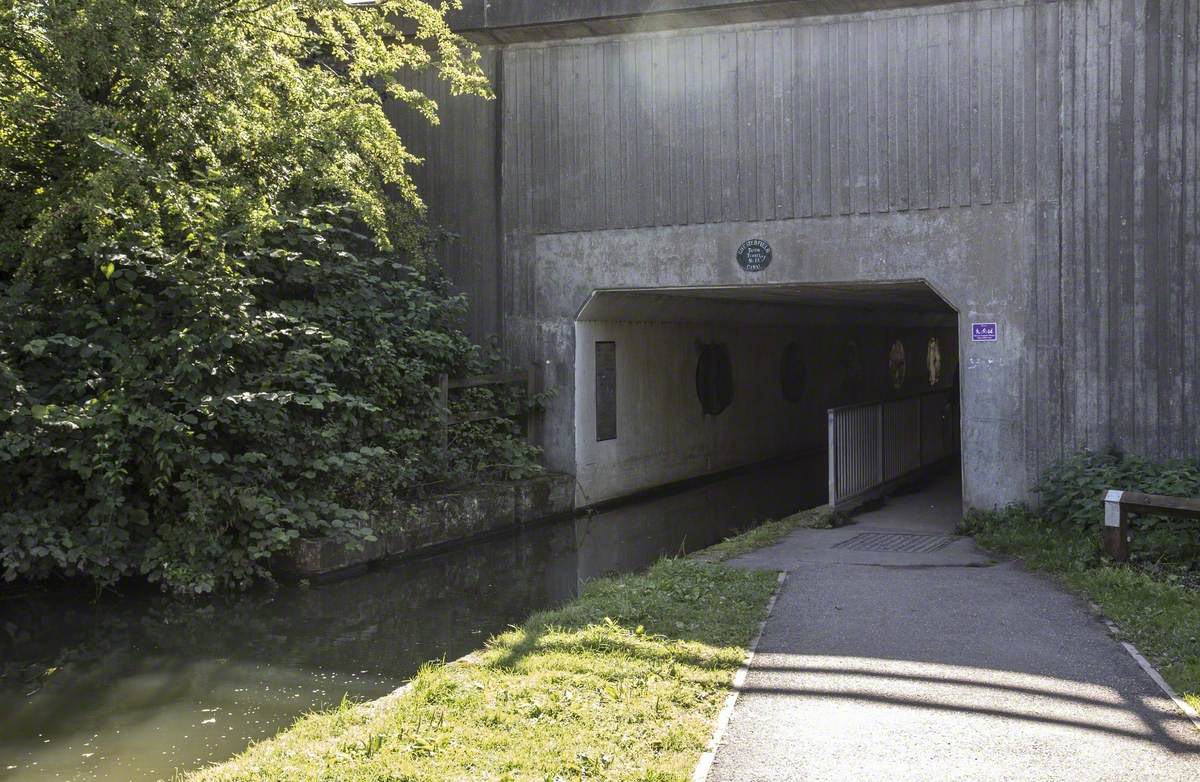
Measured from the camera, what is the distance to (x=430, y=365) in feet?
44.0

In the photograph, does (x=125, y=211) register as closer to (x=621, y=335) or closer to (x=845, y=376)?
(x=621, y=335)

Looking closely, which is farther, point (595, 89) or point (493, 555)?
point (595, 89)

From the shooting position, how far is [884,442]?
15.3m

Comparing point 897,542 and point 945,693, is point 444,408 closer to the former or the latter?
point 897,542

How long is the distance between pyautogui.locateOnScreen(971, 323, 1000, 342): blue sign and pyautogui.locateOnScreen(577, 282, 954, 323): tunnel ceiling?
904 mm

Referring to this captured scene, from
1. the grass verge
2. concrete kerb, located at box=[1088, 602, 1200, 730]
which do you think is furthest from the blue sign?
concrete kerb, located at box=[1088, 602, 1200, 730]

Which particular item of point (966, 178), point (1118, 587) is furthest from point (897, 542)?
point (966, 178)

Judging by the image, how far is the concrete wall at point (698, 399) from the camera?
1560cm

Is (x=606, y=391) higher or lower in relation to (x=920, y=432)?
higher

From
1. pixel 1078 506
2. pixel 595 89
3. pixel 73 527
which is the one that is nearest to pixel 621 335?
pixel 595 89

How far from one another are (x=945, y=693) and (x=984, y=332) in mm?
6801

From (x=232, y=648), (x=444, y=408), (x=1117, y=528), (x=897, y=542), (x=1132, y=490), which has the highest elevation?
(x=444, y=408)

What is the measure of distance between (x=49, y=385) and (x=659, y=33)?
7.60 m

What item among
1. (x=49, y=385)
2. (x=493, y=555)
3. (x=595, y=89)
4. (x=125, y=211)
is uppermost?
(x=595, y=89)
